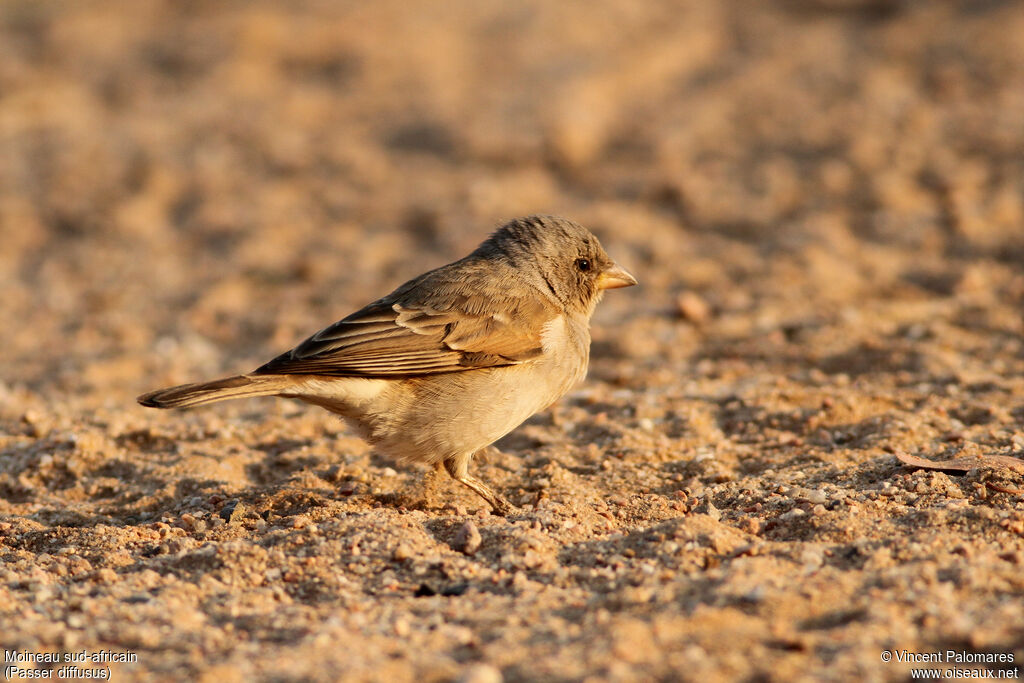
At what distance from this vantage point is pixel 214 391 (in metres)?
5.15

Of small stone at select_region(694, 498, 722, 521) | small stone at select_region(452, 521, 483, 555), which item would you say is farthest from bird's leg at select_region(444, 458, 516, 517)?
small stone at select_region(694, 498, 722, 521)

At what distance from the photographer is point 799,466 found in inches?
228

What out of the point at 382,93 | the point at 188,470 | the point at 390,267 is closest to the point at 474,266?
the point at 188,470

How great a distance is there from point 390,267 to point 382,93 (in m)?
4.23

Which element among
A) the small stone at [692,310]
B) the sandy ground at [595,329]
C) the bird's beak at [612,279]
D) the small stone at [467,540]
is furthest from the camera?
the small stone at [692,310]

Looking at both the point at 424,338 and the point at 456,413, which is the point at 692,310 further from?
the point at 456,413

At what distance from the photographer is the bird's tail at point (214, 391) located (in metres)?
5.08

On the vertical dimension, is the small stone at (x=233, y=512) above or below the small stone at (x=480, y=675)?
below

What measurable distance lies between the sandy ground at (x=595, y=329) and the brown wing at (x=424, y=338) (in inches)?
29.1

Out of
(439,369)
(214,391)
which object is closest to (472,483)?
(439,369)

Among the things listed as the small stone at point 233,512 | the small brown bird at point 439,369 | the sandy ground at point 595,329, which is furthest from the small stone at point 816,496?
the small stone at point 233,512

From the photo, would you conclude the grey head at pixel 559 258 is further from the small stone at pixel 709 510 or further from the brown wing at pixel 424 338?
the small stone at pixel 709 510

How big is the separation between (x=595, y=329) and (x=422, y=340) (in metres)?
3.25

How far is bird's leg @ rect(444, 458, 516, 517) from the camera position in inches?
218
